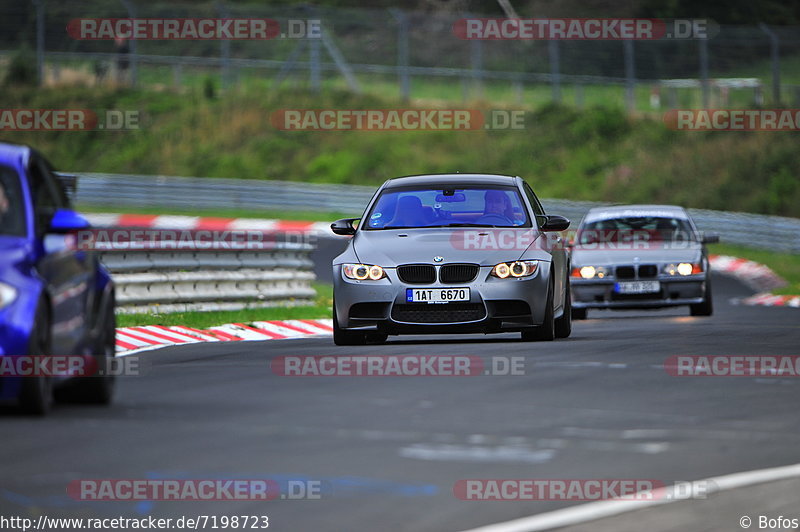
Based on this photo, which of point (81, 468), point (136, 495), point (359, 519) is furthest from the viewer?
point (81, 468)

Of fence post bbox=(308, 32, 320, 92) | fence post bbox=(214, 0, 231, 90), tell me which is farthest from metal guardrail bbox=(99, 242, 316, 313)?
fence post bbox=(308, 32, 320, 92)

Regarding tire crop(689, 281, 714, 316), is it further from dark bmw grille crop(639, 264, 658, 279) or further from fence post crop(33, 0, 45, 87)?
fence post crop(33, 0, 45, 87)

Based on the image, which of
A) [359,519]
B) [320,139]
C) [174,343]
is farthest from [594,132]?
[359,519]

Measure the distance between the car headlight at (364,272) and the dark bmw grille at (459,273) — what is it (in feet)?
1.71

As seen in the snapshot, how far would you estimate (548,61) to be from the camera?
4822 centimetres

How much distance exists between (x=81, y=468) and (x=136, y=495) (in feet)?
2.06

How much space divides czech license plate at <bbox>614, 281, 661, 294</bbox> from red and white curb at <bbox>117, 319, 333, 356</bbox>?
3.79 meters

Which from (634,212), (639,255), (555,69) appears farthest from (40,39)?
(639,255)

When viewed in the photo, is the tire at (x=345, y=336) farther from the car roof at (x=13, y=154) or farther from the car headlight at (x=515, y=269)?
the car roof at (x=13, y=154)

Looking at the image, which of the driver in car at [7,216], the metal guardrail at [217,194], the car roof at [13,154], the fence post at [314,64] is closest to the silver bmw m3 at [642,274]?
the car roof at [13,154]

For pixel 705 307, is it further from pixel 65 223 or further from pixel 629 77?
pixel 629 77

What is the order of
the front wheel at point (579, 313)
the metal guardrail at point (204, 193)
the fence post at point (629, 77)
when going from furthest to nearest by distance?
the fence post at point (629, 77) → the metal guardrail at point (204, 193) → the front wheel at point (579, 313)

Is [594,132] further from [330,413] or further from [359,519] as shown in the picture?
[359,519]

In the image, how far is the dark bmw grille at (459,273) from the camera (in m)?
14.4
